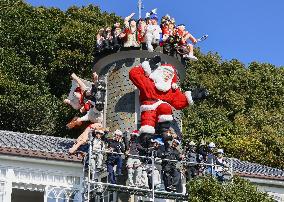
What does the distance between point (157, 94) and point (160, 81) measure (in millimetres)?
446

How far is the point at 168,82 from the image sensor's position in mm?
23203

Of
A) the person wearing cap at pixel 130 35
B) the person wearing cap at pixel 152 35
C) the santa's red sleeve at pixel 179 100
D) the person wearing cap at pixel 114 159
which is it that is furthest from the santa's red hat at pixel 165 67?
the person wearing cap at pixel 114 159

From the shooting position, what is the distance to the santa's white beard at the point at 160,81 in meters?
23.0

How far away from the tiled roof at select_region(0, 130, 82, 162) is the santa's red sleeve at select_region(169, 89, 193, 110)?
373cm

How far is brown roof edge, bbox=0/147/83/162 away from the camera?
68.9 ft

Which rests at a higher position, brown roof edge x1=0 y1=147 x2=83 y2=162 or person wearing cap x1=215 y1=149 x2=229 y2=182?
brown roof edge x1=0 y1=147 x2=83 y2=162

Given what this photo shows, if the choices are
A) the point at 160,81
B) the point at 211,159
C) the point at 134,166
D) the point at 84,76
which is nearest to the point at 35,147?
the point at 134,166

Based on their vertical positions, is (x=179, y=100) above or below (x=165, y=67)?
below

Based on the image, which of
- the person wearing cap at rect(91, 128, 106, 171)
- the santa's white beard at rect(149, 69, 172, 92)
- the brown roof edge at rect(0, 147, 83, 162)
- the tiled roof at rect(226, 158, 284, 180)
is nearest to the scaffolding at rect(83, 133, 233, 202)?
the person wearing cap at rect(91, 128, 106, 171)

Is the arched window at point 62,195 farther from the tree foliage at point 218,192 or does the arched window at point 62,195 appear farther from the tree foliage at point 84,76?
the tree foliage at point 84,76

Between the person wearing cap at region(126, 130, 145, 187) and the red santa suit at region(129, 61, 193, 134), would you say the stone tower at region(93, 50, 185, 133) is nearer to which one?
the red santa suit at region(129, 61, 193, 134)

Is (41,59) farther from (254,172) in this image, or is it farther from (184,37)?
(254,172)

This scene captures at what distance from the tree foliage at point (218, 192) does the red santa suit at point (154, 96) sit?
3.92 metres

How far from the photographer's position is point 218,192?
1808 cm
